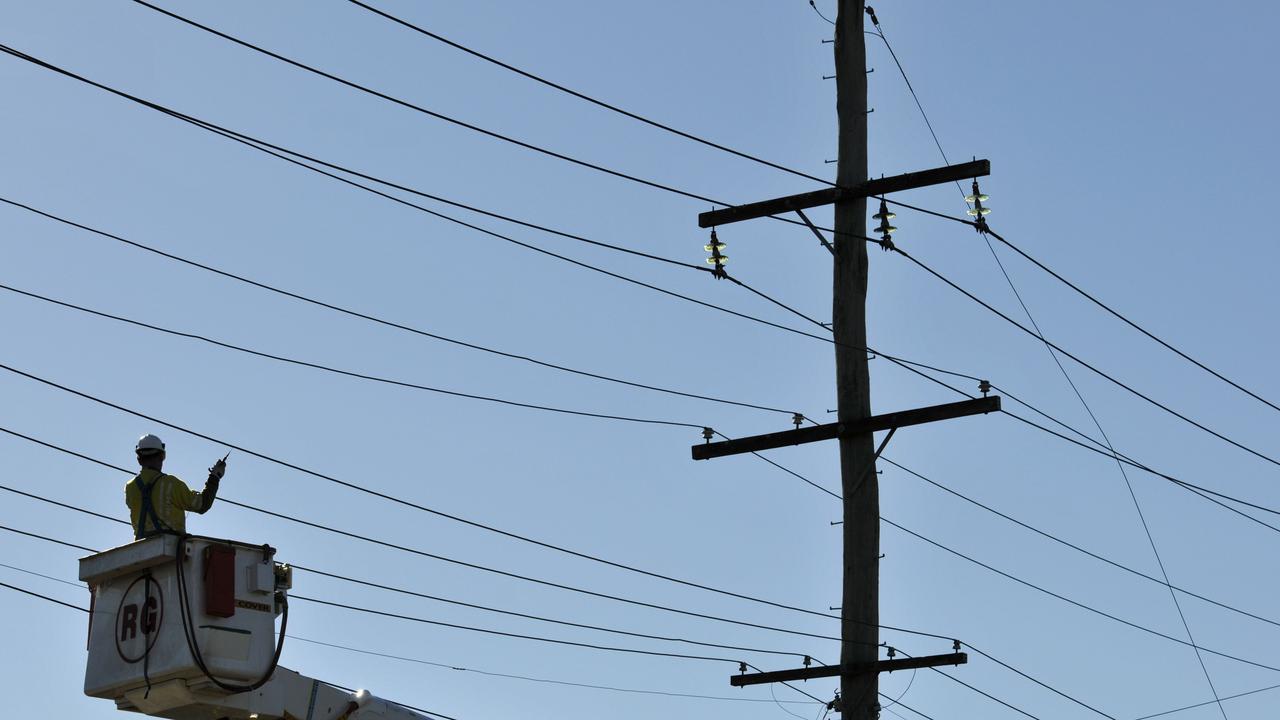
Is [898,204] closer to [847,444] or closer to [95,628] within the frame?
[847,444]

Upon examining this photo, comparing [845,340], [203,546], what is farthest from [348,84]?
[845,340]

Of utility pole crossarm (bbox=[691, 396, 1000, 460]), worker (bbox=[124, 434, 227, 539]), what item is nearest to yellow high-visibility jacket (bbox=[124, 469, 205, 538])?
worker (bbox=[124, 434, 227, 539])

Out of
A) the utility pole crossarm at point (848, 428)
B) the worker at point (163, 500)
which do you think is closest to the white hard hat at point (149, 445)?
the worker at point (163, 500)

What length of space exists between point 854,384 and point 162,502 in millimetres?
8351

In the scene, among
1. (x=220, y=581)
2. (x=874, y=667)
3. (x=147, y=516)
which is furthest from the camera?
(x=874, y=667)

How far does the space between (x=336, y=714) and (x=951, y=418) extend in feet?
24.2

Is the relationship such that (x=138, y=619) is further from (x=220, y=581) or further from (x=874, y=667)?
(x=874, y=667)

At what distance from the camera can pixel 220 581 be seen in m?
15.0

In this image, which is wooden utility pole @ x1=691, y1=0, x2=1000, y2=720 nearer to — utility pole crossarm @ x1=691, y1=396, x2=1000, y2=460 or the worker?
utility pole crossarm @ x1=691, y1=396, x2=1000, y2=460

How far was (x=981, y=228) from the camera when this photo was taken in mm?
21984

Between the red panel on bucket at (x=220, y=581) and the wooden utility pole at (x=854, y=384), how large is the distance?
7.56 m

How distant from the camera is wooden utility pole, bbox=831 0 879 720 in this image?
2092 cm

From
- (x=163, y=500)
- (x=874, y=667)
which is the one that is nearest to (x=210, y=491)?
(x=163, y=500)

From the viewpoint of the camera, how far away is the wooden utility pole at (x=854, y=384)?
20922 mm
